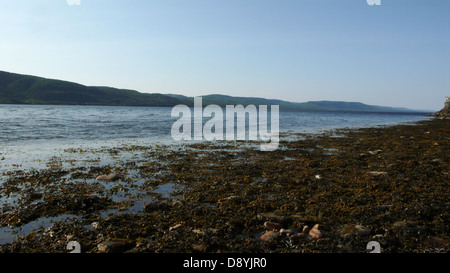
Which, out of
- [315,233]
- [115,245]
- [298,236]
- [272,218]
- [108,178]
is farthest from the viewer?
[108,178]

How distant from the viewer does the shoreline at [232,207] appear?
751cm

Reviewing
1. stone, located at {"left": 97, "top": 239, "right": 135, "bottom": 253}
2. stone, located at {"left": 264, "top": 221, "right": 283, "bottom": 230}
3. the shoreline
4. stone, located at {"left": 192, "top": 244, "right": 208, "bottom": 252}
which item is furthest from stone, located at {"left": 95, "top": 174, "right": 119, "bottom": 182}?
stone, located at {"left": 264, "top": 221, "right": 283, "bottom": 230}

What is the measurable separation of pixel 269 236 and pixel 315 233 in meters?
1.46

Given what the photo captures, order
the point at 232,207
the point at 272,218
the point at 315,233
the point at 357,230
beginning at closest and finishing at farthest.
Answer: the point at 315,233 → the point at 357,230 → the point at 272,218 → the point at 232,207

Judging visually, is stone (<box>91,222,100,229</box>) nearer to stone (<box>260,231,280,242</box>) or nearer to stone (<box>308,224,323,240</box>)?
stone (<box>260,231,280,242</box>)

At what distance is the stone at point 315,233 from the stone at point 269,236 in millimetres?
1023

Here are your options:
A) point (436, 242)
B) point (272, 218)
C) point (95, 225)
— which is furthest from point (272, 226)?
point (95, 225)

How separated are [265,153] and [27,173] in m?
17.6

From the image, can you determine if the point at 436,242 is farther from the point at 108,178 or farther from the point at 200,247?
the point at 108,178

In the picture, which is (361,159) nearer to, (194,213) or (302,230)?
(302,230)

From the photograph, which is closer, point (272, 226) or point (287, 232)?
point (287, 232)

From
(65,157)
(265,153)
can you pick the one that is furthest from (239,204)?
(65,157)

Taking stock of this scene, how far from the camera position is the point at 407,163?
18.0 m

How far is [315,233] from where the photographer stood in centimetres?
800
